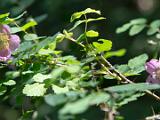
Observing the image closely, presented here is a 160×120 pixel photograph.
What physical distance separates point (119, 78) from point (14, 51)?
283 mm

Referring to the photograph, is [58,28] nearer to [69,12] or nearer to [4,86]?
[69,12]

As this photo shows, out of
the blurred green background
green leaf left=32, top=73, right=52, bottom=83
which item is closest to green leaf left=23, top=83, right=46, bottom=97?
green leaf left=32, top=73, right=52, bottom=83

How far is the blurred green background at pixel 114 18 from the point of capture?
3111 millimetres

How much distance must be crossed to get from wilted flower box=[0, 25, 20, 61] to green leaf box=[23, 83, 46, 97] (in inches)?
A: 5.3

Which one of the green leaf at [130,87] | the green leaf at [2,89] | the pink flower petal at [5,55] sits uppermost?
the pink flower petal at [5,55]

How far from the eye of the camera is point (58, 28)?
335cm

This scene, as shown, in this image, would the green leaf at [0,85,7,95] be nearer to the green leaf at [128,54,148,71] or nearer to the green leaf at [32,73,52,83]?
the green leaf at [32,73,52,83]

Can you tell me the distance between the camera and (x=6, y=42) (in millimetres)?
1500

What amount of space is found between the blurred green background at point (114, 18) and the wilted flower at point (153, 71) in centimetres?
115

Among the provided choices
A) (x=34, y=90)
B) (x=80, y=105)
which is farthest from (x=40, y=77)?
(x=80, y=105)

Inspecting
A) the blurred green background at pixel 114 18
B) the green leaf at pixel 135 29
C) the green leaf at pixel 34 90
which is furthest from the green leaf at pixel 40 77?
the blurred green background at pixel 114 18

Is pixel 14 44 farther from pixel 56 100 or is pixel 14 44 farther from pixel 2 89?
pixel 56 100

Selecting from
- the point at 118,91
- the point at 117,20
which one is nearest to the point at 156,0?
the point at 117,20

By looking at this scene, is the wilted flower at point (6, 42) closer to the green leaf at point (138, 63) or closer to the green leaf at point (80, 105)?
the green leaf at point (138, 63)
